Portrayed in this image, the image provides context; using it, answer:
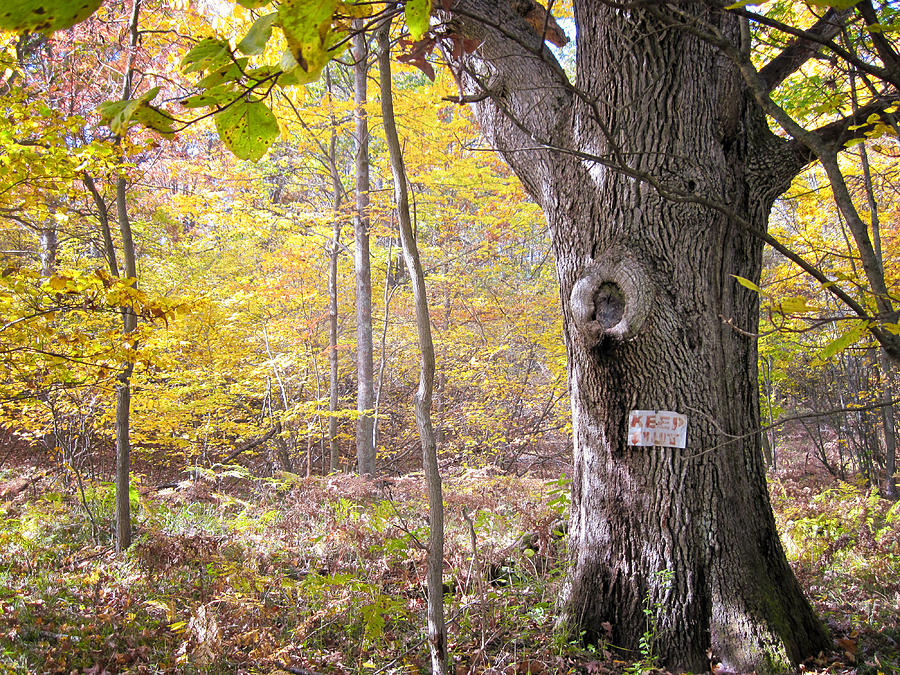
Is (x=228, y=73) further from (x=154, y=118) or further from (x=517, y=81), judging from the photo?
(x=517, y=81)

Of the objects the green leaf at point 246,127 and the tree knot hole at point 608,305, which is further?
the tree knot hole at point 608,305

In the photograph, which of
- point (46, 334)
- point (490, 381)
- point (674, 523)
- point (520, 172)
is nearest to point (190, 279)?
point (490, 381)

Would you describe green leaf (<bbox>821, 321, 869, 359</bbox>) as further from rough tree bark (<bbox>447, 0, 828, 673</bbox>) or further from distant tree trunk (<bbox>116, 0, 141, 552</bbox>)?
distant tree trunk (<bbox>116, 0, 141, 552</bbox>)

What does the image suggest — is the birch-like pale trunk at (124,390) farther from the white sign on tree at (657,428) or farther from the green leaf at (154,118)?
the green leaf at (154,118)

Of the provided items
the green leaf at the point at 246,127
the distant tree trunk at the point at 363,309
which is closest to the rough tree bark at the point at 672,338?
the green leaf at the point at 246,127

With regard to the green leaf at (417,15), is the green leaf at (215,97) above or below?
below

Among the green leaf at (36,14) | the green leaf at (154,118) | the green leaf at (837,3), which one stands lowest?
the green leaf at (36,14)

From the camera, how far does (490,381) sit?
10133 mm

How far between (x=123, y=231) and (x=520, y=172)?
140 inches

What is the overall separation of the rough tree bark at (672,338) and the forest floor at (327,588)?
0.32m

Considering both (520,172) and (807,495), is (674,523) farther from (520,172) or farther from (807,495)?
(807,495)

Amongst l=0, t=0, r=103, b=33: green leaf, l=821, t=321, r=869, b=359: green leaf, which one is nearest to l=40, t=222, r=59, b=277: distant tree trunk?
l=0, t=0, r=103, b=33: green leaf

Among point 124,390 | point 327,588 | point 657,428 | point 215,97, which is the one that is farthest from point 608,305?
point 124,390

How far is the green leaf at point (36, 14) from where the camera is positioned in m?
0.42
